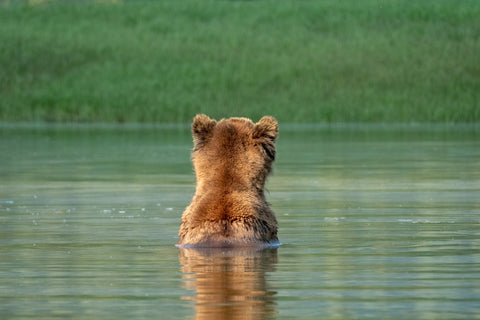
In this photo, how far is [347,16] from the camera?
4392 inches

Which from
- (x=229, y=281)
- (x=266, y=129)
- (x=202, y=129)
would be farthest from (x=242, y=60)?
(x=229, y=281)

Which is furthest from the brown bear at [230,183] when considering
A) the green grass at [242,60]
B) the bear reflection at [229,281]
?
the green grass at [242,60]

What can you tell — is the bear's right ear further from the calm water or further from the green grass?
the green grass

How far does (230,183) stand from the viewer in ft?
42.5

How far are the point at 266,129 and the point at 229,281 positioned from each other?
183 cm

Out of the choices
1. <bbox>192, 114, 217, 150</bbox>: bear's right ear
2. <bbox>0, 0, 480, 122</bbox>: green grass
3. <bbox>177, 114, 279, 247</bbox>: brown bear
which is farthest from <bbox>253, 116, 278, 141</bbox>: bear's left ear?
<bbox>0, 0, 480, 122</bbox>: green grass

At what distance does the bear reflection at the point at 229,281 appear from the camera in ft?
32.8

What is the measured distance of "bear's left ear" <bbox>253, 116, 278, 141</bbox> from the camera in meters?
13.0

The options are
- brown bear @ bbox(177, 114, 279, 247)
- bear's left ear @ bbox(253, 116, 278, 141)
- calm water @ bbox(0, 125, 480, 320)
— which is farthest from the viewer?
bear's left ear @ bbox(253, 116, 278, 141)

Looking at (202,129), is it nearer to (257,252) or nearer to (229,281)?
(257,252)

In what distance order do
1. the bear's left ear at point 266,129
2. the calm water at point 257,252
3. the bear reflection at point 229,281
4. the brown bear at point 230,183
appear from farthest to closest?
the bear's left ear at point 266,129 → the brown bear at point 230,183 → the calm water at point 257,252 → the bear reflection at point 229,281

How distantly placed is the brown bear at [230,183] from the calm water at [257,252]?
0.19 metres

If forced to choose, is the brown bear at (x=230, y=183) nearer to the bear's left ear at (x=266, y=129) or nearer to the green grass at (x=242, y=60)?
the bear's left ear at (x=266, y=129)

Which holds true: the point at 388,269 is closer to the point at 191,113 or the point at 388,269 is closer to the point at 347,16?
the point at 191,113
